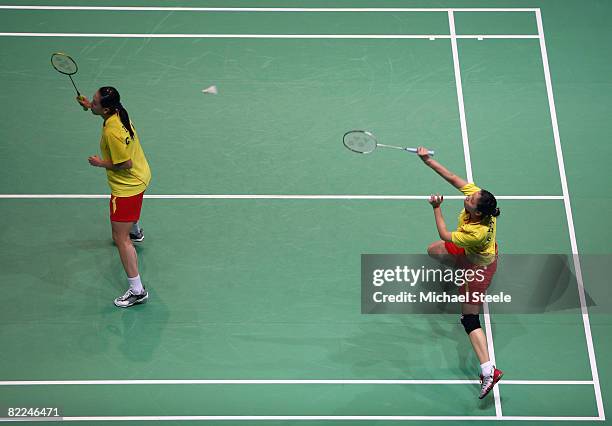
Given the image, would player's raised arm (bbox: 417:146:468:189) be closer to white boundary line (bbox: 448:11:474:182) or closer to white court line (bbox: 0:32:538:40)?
white boundary line (bbox: 448:11:474:182)

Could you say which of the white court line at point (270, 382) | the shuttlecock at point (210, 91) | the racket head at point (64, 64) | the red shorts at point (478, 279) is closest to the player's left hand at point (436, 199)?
the red shorts at point (478, 279)

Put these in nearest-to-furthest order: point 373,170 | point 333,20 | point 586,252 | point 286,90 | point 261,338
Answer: point 261,338, point 586,252, point 373,170, point 286,90, point 333,20

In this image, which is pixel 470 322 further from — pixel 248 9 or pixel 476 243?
pixel 248 9

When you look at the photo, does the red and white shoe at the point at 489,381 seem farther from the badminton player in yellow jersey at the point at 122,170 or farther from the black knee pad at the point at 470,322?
the badminton player in yellow jersey at the point at 122,170

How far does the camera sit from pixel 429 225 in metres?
10.2

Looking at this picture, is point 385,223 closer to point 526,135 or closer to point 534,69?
point 526,135

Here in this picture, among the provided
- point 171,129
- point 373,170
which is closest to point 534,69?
point 373,170

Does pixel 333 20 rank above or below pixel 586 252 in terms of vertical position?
above

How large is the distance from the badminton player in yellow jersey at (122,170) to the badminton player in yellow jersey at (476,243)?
9.31ft

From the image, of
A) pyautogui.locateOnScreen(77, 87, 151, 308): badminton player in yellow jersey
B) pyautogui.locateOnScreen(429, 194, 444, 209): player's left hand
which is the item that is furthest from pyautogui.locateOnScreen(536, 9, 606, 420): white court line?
pyautogui.locateOnScreen(77, 87, 151, 308): badminton player in yellow jersey

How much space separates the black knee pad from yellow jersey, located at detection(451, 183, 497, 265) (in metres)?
0.54

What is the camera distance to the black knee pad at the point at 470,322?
8547mm

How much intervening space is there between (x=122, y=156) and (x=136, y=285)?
5.02 feet

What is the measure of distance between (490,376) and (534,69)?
16.7ft
